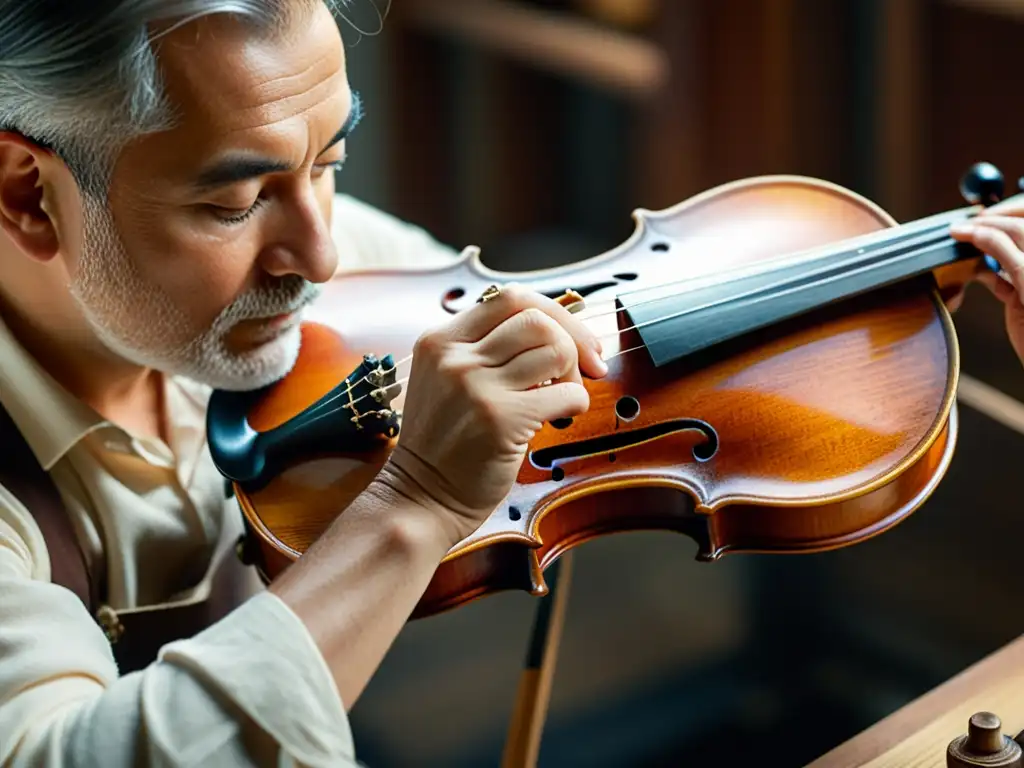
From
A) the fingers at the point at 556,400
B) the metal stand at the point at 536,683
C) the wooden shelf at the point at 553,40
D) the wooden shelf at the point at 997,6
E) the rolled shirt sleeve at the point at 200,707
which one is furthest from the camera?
the wooden shelf at the point at 553,40

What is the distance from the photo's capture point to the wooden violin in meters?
1.04

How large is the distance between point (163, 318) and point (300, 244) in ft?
0.42

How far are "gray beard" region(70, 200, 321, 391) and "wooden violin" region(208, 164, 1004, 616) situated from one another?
0.11 feet

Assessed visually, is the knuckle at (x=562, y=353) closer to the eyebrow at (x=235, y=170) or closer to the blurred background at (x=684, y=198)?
the eyebrow at (x=235, y=170)

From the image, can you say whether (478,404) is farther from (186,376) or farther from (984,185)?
(984,185)

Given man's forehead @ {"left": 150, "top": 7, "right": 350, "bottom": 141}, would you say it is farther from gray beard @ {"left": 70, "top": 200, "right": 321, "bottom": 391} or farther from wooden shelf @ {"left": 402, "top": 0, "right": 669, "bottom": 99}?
wooden shelf @ {"left": 402, "top": 0, "right": 669, "bottom": 99}

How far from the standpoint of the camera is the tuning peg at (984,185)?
1232 millimetres

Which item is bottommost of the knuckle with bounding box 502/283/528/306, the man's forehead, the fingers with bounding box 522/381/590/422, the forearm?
the forearm

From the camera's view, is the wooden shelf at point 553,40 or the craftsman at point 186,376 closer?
the craftsman at point 186,376

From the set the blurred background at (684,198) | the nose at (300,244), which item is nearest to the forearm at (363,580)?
the nose at (300,244)

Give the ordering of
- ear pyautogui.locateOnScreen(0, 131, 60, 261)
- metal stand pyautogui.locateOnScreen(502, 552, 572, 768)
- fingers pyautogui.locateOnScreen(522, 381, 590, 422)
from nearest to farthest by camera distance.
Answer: fingers pyautogui.locateOnScreen(522, 381, 590, 422)
ear pyautogui.locateOnScreen(0, 131, 60, 261)
metal stand pyautogui.locateOnScreen(502, 552, 572, 768)

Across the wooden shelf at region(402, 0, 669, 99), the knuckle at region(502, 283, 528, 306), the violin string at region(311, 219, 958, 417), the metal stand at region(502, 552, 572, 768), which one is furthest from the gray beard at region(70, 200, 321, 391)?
the wooden shelf at region(402, 0, 669, 99)

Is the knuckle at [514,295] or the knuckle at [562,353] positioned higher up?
the knuckle at [514,295]

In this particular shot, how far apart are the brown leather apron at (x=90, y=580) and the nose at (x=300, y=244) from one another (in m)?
0.25
